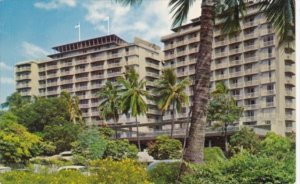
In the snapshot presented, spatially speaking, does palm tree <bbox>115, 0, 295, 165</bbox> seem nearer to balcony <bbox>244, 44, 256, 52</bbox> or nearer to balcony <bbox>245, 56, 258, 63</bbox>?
balcony <bbox>244, 44, 256, 52</bbox>

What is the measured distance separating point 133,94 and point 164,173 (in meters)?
0.84

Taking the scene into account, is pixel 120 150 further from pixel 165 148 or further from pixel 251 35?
pixel 251 35

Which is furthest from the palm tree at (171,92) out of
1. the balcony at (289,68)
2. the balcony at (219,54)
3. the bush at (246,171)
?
the balcony at (289,68)

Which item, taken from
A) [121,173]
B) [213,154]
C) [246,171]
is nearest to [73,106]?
[121,173]

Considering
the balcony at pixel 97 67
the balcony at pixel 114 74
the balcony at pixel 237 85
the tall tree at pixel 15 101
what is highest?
the balcony at pixel 97 67

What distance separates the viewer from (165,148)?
6039 millimetres

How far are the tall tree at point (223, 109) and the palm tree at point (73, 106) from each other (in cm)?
146

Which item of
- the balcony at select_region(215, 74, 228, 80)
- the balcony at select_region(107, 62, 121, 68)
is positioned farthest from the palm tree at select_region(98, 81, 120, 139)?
the balcony at select_region(215, 74, 228, 80)

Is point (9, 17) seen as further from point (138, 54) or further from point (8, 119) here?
point (138, 54)

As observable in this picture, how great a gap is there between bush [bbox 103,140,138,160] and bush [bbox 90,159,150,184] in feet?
0.45

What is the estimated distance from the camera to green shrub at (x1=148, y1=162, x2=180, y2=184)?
19.6 ft

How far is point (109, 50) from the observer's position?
6.35 metres

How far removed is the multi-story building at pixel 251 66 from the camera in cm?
511

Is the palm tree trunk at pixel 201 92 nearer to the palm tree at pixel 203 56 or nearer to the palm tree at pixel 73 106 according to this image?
the palm tree at pixel 203 56
